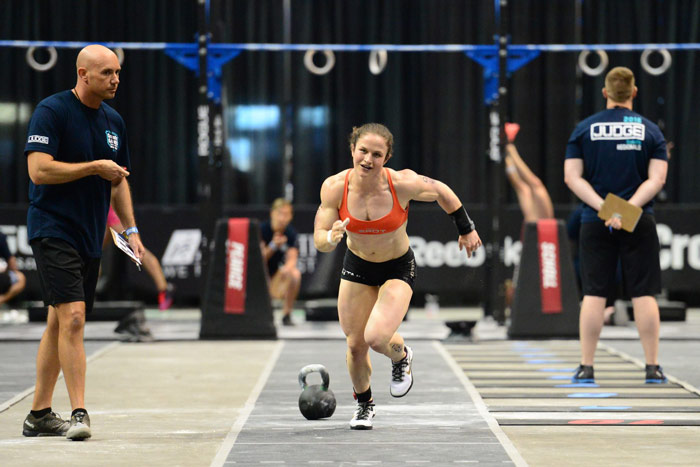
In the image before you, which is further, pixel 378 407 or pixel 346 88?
pixel 346 88

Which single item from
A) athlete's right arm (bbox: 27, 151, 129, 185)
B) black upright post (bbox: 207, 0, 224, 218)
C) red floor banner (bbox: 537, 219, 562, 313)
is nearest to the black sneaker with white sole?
athlete's right arm (bbox: 27, 151, 129, 185)

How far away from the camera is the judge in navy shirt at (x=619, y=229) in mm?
7336

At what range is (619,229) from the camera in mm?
7297

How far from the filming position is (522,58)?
1216 centimetres

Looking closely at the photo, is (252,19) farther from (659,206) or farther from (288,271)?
(659,206)

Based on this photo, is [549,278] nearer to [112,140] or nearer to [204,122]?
[204,122]

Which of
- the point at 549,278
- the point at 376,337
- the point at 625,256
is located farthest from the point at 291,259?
the point at 376,337

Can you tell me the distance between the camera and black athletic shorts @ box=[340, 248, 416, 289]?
5906mm

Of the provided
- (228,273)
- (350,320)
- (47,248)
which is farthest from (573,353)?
(47,248)

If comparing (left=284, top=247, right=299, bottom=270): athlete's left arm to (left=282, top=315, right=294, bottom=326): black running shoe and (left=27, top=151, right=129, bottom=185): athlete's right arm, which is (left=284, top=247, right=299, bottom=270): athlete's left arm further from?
(left=27, top=151, right=129, bottom=185): athlete's right arm

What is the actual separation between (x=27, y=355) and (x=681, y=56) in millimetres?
10847

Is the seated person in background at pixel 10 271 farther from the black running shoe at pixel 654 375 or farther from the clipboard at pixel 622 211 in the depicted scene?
the black running shoe at pixel 654 375

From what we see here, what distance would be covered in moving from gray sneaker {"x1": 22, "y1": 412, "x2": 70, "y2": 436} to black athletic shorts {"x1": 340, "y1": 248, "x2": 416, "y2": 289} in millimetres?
1645

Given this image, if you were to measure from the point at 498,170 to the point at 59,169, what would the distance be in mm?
7479
